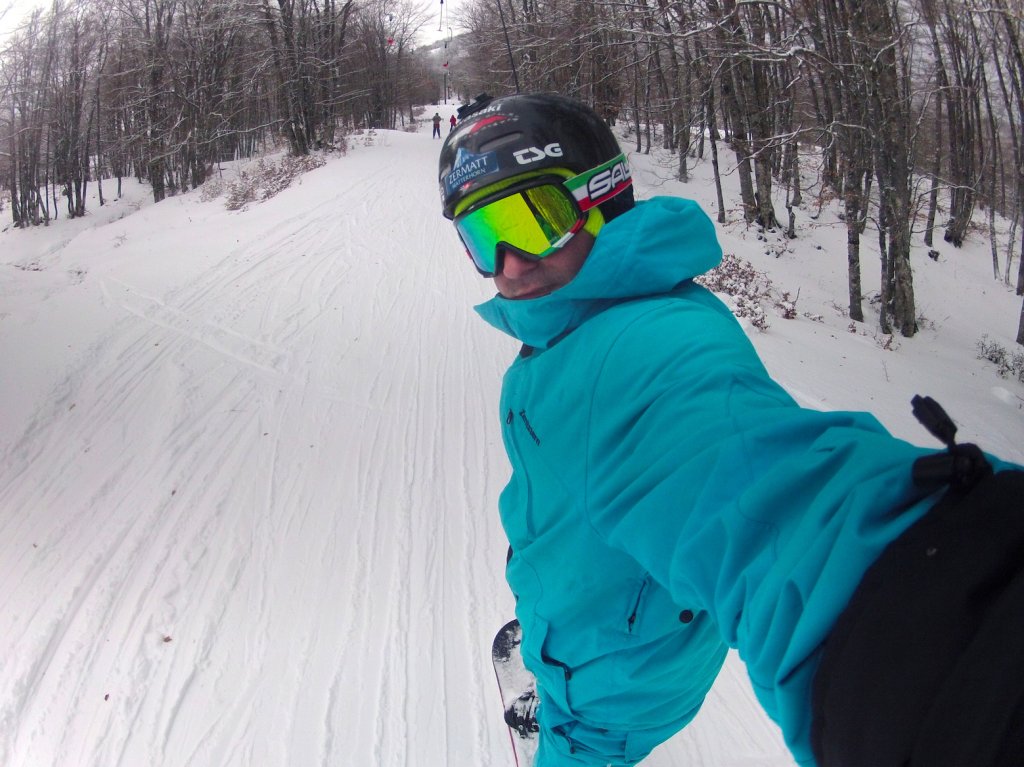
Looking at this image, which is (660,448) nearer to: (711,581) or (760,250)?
(711,581)

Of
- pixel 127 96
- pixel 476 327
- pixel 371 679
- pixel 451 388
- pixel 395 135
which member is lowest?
pixel 371 679

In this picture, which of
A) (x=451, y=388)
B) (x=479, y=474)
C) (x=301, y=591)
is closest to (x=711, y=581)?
(x=301, y=591)

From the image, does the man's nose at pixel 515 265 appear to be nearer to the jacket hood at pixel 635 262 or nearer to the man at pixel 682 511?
the man at pixel 682 511

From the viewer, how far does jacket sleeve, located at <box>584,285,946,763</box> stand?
2.28 ft

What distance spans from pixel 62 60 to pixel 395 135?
662 inches

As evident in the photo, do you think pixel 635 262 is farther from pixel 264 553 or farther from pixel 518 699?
pixel 264 553

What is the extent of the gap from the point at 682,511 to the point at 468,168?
3.83ft

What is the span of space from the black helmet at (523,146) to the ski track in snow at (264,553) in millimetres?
2578

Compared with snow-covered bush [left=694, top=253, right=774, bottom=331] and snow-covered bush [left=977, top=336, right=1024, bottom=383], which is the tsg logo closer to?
snow-covered bush [left=694, top=253, right=774, bottom=331]

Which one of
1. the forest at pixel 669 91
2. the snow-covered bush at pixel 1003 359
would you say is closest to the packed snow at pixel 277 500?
the snow-covered bush at pixel 1003 359

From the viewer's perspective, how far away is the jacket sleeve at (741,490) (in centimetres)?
70

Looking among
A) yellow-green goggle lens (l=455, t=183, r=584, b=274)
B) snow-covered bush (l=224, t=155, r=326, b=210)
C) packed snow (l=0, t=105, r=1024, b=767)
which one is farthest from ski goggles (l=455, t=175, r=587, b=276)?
snow-covered bush (l=224, t=155, r=326, b=210)

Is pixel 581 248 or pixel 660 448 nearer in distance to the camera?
pixel 660 448

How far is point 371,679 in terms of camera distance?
3029 millimetres
